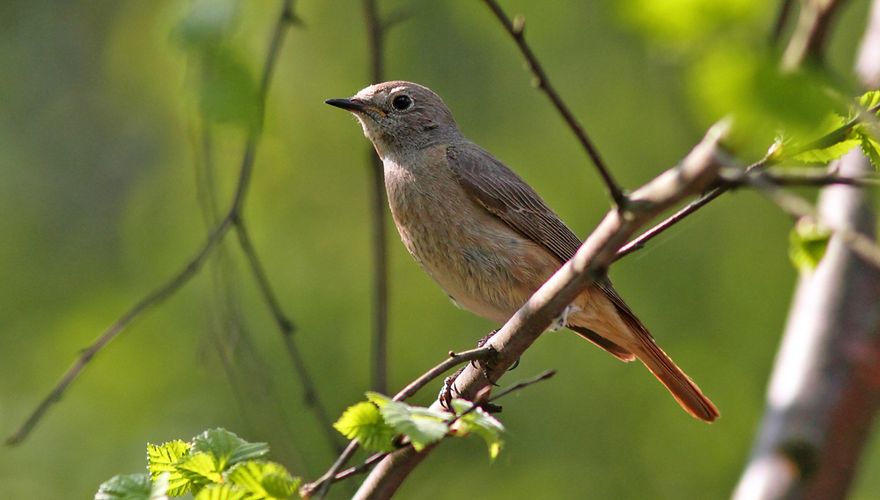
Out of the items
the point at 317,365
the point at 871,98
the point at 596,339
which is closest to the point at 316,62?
the point at 317,365

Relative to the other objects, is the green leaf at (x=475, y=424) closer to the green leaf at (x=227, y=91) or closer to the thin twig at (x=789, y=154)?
the thin twig at (x=789, y=154)

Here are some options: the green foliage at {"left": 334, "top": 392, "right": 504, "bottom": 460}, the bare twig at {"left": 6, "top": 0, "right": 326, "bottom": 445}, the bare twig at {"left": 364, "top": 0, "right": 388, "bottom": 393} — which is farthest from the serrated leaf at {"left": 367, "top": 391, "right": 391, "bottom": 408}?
the bare twig at {"left": 364, "top": 0, "right": 388, "bottom": 393}

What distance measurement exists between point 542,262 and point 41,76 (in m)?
8.41

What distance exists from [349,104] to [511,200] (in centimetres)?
110

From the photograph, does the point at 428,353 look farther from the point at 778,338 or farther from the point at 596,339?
the point at 778,338

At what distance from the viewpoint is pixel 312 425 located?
24.2 feet

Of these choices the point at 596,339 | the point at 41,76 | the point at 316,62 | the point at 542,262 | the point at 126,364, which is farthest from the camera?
the point at 41,76

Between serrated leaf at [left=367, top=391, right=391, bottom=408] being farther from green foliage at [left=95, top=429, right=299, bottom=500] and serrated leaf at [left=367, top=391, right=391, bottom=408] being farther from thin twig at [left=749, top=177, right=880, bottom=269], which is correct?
thin twig at [left=749, top=177, right=880, bottom=269]

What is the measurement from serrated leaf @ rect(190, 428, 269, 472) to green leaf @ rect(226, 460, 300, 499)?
0.15 metres

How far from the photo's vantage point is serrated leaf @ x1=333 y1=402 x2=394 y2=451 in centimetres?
290

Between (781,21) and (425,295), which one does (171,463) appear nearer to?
(781,21)

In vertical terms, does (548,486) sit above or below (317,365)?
below

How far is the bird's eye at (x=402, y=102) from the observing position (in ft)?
20.2

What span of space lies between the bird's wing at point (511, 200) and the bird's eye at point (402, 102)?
51 centimetres
